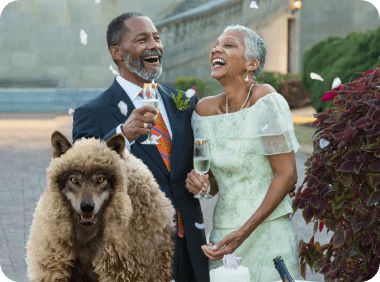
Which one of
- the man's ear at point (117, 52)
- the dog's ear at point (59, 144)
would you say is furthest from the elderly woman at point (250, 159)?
the dog's ear at point (59, 144)

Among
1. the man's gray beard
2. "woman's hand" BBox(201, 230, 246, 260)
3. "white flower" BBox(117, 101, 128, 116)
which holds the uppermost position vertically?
the man's gray beard

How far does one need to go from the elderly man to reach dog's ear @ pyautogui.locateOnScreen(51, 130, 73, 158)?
2.00 feet

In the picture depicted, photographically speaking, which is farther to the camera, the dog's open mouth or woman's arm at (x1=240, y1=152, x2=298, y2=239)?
woman's arm at (x1=240, y1=152, x2=298, y2=239)

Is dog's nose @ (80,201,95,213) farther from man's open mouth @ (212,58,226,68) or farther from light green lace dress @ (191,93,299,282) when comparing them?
man's open mouth @ (212,58,226,68)

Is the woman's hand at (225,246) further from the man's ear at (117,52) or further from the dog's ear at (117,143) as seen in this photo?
the man's ear at (117,52)

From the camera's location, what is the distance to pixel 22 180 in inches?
449

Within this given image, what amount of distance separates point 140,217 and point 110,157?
1.00 ft

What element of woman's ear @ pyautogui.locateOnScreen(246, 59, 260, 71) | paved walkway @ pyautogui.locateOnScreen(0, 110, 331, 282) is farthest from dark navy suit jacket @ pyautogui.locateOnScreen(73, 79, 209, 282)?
paved walkway @ pyautogui.locateOnScreen(0, 110, 331, 282)

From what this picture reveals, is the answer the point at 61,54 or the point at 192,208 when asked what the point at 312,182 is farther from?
the point at 61,54

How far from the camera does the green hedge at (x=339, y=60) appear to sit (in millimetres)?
15078

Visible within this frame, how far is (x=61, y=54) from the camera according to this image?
67.4 ft

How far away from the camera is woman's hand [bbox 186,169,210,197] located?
9.84 feet

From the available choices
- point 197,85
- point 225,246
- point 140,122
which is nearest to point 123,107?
point 140,122

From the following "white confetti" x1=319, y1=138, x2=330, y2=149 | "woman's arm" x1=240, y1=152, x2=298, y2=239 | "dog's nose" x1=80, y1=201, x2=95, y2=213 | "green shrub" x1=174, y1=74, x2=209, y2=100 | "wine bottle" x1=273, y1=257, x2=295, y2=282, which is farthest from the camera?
"green shrub" x1=174, y1=74, x2=209, y2=100
